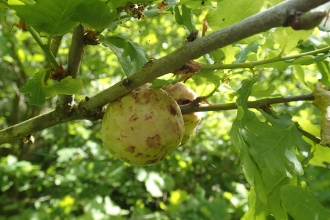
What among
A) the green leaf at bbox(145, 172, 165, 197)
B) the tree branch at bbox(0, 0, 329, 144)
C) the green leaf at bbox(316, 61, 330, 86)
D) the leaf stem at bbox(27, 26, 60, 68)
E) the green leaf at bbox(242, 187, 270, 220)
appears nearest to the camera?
the tree branch at bbox(0, 0, 329, 144)

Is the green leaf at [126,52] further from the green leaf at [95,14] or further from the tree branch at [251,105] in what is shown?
the tree branch at [251,105]


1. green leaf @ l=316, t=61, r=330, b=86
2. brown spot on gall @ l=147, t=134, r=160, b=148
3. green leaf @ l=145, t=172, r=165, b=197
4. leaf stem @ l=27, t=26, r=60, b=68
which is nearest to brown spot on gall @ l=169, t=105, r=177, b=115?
brown spot on gall @ l=147, t=134, r=160, b=148

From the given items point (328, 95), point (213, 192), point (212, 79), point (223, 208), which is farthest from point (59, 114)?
point (213, 192)

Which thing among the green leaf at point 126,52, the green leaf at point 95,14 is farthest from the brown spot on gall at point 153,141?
the green leaf at point 95,14

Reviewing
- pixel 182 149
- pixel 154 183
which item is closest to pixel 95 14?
pixel 154 183

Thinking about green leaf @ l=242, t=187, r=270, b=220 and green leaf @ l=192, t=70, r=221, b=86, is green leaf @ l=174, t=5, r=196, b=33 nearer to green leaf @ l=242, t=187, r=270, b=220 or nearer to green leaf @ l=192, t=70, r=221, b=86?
green leaf @ l=192, t=70, r=221, b=86

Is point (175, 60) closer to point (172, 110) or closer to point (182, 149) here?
point (172, 110)
